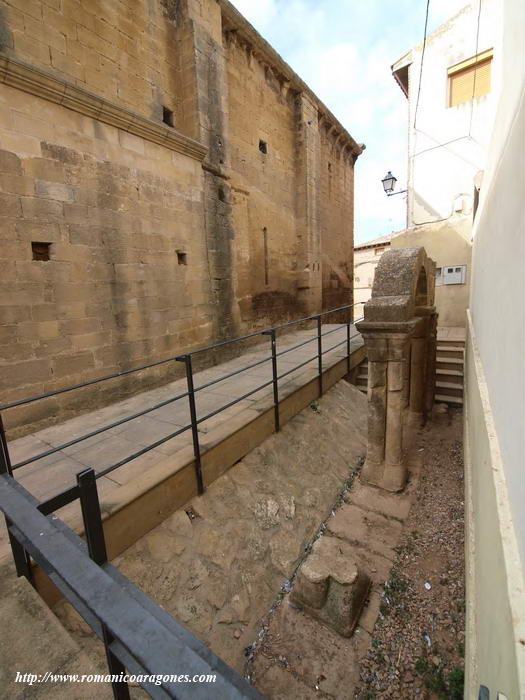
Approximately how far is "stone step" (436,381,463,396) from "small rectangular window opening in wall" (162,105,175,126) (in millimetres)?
6811

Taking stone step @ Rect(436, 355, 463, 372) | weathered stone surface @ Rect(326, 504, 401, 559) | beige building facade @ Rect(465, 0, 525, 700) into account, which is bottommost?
weathered stone surface @ Rect(326, 504, 401, 559)

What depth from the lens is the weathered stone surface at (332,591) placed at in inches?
95.3

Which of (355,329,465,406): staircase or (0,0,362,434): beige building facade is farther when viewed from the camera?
(355,329,465,406): staircase

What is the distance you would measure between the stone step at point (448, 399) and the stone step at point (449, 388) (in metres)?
0.07

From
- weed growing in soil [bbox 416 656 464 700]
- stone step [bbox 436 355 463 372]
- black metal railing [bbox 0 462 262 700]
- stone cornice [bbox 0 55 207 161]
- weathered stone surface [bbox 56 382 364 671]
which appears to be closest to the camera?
black metal railing [bbox 0 462 262 700]

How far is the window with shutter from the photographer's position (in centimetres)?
775

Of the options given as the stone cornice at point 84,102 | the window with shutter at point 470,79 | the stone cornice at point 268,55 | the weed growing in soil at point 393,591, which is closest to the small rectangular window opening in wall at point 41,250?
the stone cornice at point 84,102

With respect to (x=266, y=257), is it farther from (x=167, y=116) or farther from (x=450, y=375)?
(x=450, y=375)

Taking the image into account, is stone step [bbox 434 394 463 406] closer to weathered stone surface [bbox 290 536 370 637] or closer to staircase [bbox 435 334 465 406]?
staircase [bbox 435 334 465 406]

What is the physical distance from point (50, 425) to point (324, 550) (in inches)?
134

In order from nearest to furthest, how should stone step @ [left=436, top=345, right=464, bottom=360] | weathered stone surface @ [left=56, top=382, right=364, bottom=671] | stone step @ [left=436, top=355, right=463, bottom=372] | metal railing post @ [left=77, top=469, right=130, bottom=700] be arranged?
metal railing post @ [left=77, top=469, right=130, bottom=700]
weathered stone surface @ [left=56, top=382, right=364, bottom=671]
stone step @ [left=436, top=355, right=463, bottom=372]
stone step @ [left=436, top=345, right=464, bottom=360]

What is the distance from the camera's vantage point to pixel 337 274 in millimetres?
11492

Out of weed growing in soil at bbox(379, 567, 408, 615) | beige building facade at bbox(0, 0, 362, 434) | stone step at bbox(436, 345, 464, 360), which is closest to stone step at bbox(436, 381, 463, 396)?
stone step at bbox(436, 345, 464, 360)

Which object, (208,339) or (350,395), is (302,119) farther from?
(350,395)
